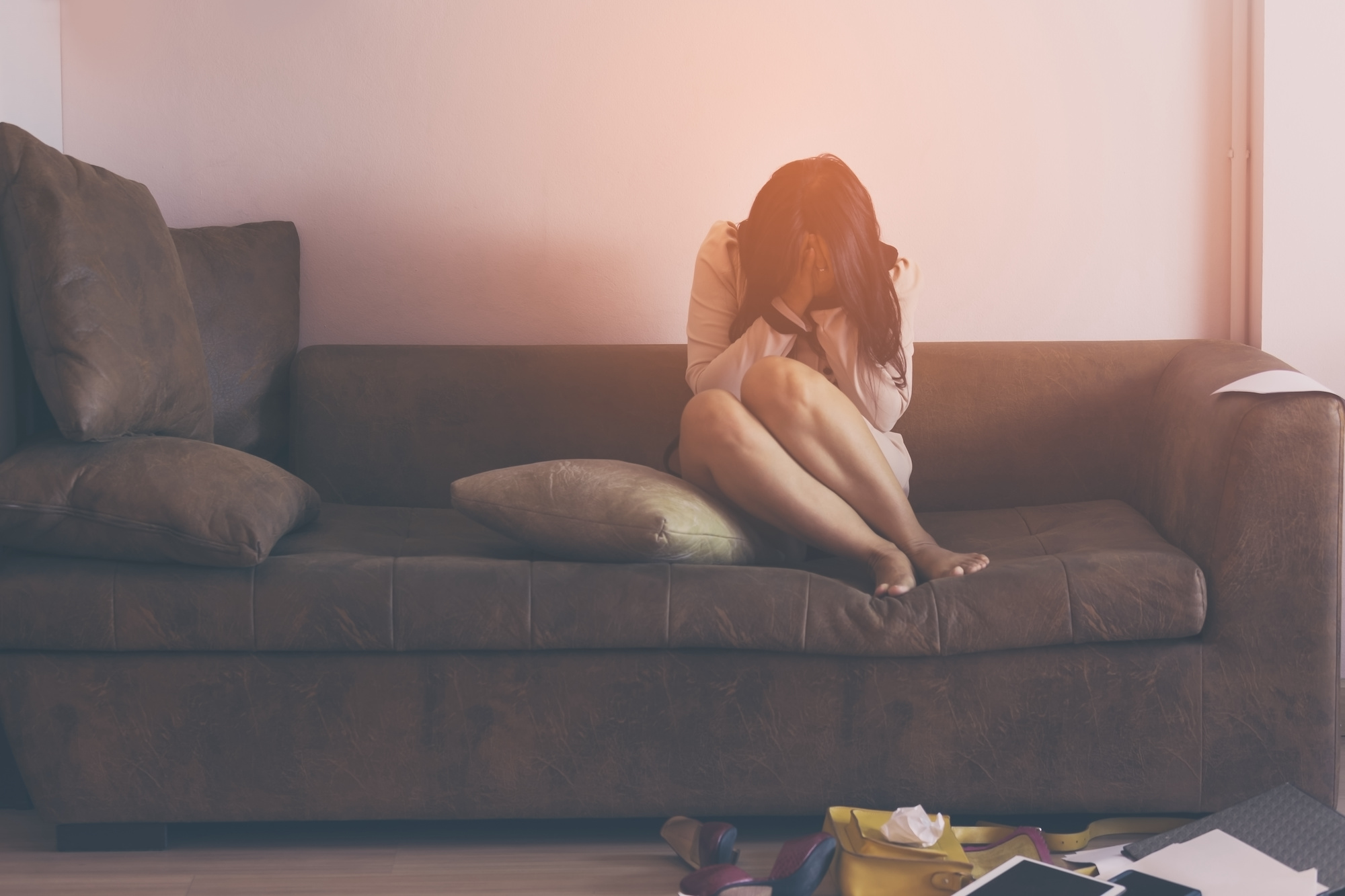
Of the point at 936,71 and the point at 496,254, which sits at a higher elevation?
the point at 936,71

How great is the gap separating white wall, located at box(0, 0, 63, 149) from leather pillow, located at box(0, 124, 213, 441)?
55 cm

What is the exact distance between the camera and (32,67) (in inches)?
90.2

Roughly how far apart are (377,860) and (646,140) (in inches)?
66.5

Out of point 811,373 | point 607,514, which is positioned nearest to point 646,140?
point 811,373

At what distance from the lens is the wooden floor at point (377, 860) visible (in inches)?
58.6

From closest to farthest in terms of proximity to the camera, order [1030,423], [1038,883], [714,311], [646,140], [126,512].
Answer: [1038,883] < [126,512] < [714,311] < [1030,423] < [646,140]

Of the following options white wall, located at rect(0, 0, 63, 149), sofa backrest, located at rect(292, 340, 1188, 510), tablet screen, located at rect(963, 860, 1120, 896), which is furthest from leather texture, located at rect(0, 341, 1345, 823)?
white wall, located at rect(0, 0, 63, 149)

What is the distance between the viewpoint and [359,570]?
5.16 feet

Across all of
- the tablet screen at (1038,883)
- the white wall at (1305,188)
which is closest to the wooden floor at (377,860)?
the tablet screen at (1038,883)

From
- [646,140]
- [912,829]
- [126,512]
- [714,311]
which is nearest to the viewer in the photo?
[912,829]

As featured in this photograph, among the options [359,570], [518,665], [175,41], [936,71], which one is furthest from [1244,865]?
[175,41]

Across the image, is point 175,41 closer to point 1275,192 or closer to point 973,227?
point 973,227

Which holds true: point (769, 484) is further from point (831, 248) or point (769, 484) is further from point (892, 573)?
point (831, 248)

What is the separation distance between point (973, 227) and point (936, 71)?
0.38 metres
